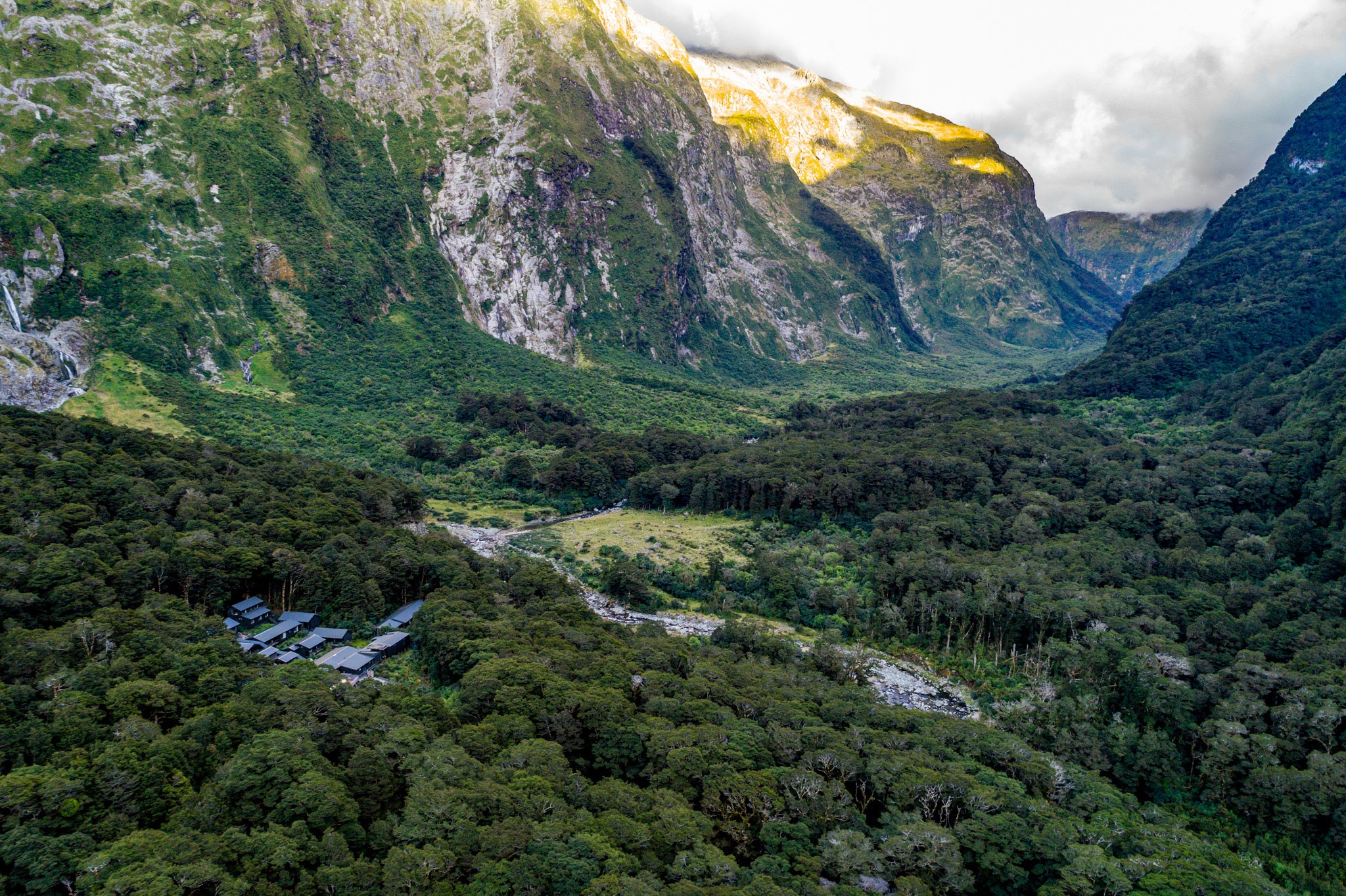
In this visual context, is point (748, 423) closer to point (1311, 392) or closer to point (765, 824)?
point (1311, 392)

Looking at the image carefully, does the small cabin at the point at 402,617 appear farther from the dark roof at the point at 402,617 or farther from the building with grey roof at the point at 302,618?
the building with grey roof at the point at 302,618

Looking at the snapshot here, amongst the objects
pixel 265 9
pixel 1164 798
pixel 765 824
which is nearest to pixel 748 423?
pixel 1164 798

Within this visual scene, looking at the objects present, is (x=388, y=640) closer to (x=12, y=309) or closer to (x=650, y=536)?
(x=650, y=536)

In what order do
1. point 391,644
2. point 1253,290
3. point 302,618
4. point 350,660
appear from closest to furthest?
point 350,660 < point 391,644 < point 302,618 < point 1253,290

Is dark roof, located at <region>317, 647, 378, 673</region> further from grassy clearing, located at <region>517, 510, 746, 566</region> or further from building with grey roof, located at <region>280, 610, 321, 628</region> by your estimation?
grassy clearing, located at <region>517, 510, 746, 566</region>

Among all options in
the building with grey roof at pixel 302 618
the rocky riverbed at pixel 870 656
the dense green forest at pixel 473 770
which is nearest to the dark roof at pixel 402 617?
the dense green forest at pixel 473 770

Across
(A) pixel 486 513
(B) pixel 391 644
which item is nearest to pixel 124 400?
(A) pixel 486 513
